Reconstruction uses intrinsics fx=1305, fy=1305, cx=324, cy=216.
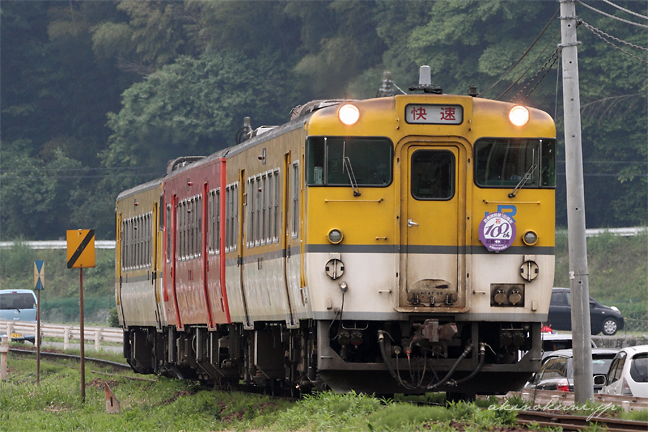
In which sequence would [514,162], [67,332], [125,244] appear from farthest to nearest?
1. [67,332]
2. [125,244]
3. [514,162]

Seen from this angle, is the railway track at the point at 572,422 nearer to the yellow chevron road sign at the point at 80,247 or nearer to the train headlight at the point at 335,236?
the train headlight at the point at 335,236

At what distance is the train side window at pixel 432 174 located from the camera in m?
14.2

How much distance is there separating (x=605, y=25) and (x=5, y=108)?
3886 centimetres

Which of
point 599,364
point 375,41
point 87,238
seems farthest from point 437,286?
point 375,41

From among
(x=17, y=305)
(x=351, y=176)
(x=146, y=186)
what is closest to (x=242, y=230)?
(x=351, y=176)

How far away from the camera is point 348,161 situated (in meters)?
14.1

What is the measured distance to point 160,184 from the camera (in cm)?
2359

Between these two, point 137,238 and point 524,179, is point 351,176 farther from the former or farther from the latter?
point 137,238

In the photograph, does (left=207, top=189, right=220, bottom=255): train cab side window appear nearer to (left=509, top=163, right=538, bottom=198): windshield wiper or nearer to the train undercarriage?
the train undercarriage

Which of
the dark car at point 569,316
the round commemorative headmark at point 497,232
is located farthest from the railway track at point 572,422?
the dark car at point 569,316

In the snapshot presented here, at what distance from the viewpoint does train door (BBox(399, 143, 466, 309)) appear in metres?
14.1

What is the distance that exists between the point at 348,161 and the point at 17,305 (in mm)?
33135

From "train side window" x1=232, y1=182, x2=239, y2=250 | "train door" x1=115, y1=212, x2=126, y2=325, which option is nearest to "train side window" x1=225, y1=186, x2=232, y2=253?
"train side window" x1=232, y1=182, x2=239, y2=250

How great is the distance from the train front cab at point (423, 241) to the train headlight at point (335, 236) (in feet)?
0.04
